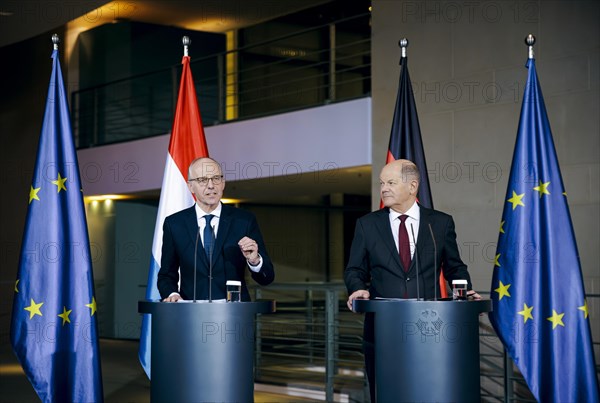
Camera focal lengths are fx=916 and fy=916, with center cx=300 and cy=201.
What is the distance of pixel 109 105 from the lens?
12.9m

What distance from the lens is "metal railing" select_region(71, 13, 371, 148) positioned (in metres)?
12.4

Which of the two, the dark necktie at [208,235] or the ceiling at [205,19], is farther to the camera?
the ceiling at [205,19]

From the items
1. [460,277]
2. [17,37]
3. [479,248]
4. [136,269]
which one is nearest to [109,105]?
[136,269]

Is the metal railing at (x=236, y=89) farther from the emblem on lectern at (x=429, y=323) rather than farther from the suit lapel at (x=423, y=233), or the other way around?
the emblem on lectern at (x=429, y=323)

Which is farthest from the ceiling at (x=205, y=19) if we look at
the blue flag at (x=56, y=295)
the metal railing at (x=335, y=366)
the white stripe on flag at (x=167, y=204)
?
the blue flag at (x=56, y=295)

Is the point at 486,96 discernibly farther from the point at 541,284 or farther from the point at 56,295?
the point at 56,295

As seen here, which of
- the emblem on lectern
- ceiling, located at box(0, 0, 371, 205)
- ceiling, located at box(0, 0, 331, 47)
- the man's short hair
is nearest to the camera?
the emblem on lectern

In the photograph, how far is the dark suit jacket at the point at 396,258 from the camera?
13.0ft

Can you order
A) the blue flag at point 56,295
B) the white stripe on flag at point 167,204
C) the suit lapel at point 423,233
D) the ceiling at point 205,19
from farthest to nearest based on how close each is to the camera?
1. the ceiling at point 205,19
2. the white stripe on flag at point 167,204
3. the blue flag at point 56,295
4. the suit lapel at point 423,233

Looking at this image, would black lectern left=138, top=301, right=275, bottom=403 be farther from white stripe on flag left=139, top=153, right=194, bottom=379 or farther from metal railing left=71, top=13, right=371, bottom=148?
metal railing left=71, top=13, right=371, bottom=148

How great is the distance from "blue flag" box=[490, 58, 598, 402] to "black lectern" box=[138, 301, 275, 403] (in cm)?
227

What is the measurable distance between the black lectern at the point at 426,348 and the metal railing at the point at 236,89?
890 centimetres

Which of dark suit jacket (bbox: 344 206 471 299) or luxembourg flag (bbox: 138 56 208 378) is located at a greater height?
luxembourg flag (bbox: 138 56 208 378)

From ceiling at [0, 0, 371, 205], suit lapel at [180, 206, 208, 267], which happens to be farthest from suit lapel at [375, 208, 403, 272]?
ceiling at [0, 0, 371, 205]
